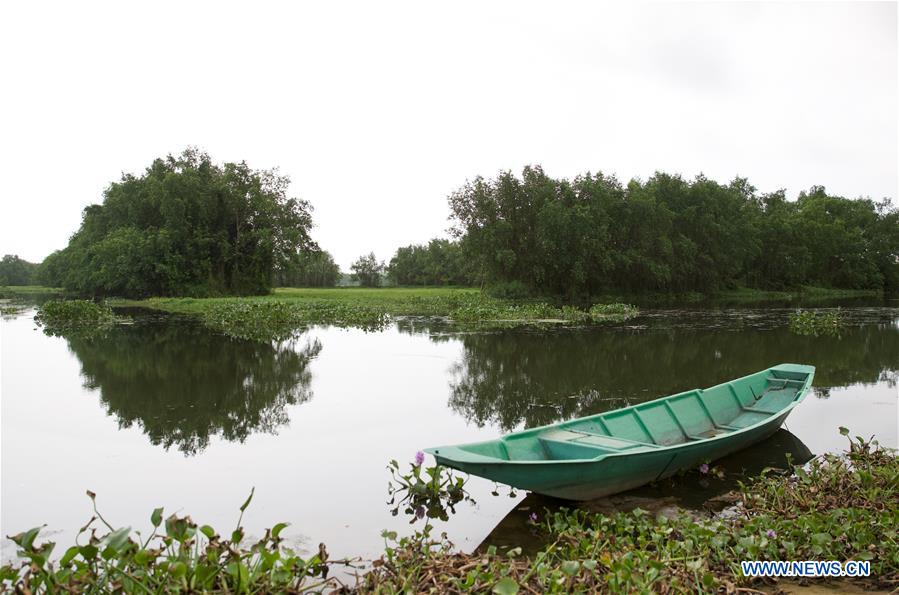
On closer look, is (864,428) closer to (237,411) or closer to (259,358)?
(237,411)

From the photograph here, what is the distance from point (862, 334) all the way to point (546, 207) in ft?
78.4

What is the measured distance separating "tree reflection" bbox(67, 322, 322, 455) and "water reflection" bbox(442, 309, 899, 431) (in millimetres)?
3415

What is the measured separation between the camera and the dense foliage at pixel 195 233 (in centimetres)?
4250

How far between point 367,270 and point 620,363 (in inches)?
3244

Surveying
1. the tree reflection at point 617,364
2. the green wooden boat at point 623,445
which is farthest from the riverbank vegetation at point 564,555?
the tree reflection at point 617,364

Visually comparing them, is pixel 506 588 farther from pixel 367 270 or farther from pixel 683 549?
pixel 367 270

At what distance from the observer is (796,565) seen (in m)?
4.27

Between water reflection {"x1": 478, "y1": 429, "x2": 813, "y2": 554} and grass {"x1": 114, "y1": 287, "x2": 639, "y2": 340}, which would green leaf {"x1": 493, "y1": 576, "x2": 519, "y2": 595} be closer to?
water reflection {"x1": 478, "y1": 429, "x2": 813, "y2": 554}

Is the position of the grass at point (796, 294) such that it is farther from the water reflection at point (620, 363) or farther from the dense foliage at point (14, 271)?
the dense foliage at point (14, 271)

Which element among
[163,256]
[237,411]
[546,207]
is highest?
[546,207]

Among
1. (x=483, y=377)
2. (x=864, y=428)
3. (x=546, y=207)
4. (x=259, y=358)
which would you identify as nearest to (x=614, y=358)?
(x=483, y=377)

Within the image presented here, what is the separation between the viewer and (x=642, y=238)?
4753cm

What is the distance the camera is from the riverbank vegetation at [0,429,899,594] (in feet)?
11.2

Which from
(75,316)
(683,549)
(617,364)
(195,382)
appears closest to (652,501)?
(683,549)
